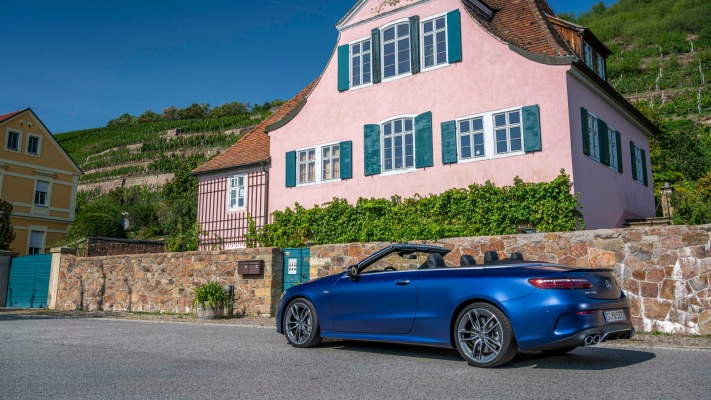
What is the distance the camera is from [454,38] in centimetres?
1625

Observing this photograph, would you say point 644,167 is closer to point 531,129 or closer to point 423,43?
point 531,129

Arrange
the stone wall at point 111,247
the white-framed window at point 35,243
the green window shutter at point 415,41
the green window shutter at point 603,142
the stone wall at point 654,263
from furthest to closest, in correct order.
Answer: the white-framed window at point 35,243, the stone wall at point 111,247, the green window shutter at point 415,41, the green window shutter at point 603,142, the stone wall at point 654,263

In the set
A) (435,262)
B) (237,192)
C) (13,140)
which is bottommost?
(435,262)

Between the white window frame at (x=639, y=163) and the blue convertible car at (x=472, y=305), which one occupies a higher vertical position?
the white window frame at (x=639, y=163)

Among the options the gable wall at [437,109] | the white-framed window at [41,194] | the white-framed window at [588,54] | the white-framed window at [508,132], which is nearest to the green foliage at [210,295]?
the gable wall at [437,109]

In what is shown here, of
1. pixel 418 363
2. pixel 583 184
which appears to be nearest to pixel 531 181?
pixel 583 184

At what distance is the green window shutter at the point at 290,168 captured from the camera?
1902 centimetres

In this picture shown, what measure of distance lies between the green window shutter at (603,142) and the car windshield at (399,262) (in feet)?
35.1

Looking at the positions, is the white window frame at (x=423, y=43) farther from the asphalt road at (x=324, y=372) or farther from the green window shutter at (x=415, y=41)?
the asphalt road at (x=324, y=372)

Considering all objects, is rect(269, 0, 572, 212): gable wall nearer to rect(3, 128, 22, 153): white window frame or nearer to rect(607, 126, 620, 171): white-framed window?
rect(607, 126, 620, 171): white-framed window

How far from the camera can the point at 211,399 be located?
4590 millimetres

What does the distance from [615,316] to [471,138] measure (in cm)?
995

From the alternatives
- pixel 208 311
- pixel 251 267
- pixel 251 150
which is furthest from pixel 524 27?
pixel 208 311

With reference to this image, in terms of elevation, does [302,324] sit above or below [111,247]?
below
